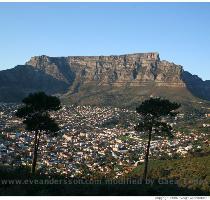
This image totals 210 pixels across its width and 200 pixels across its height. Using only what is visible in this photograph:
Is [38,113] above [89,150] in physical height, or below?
above

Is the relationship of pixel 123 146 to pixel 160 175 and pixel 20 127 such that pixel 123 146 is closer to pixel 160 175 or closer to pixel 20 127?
pixel 20 127

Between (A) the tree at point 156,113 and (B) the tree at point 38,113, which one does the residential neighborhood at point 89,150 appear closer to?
(A) the tree at point 156,113

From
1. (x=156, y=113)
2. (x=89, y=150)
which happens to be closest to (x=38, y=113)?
(x=156, y=113)

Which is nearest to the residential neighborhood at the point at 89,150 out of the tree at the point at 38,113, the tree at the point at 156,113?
the tree at the point at 156,113

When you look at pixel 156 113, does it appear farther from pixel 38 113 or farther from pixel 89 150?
pixel 89 150

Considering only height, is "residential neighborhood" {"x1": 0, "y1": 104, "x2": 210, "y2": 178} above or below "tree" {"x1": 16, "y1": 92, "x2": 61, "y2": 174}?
below

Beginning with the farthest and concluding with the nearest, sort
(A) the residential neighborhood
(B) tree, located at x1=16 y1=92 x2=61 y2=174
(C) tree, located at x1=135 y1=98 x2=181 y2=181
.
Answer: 1. (A) the residential neighborhood
2. (C) tree, located at x1=135 y1=98 x2=181 y2=181
3. (B) tree, located at x1=16 y1=92 x2=61 y2=174

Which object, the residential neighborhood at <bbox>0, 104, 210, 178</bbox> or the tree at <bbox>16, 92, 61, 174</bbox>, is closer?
the tree at <bbox>16, 92, 61, 174</bbox>

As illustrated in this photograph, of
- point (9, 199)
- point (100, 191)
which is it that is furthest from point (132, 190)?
point (9, 199)

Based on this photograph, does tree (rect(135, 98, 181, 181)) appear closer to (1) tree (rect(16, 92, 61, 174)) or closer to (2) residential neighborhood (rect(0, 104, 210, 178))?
(1) tree (rect(16, 92, 61, 174))

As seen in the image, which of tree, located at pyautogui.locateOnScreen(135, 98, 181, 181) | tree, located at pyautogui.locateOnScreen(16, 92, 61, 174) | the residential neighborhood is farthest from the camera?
the residential neighborhood

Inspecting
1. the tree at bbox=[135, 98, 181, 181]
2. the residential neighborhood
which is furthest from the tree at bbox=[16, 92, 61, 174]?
the residential neighborhood
